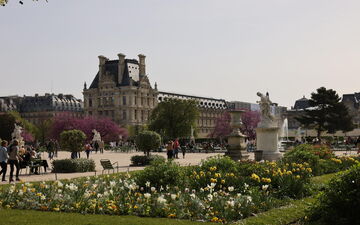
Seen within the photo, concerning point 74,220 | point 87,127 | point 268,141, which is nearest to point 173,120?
point 87,127

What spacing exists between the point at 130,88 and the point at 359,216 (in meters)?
105

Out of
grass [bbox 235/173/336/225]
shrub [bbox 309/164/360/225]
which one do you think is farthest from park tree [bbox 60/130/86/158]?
shrub [bbox 309/164/360/225]

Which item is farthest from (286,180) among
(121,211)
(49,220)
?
(49,220)

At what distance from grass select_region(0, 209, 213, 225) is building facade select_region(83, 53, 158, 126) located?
101606 mm

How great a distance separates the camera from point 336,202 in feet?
28.5

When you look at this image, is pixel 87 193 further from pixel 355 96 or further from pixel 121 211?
pixel 355 96

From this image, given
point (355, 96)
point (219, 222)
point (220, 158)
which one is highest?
point (355, 96)

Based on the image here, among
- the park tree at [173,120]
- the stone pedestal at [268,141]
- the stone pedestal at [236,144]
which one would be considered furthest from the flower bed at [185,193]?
the park tree at [173,120]

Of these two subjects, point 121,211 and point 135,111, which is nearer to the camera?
point 121,211

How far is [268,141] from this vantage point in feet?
87.0

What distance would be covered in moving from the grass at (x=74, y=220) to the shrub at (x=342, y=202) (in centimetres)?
209

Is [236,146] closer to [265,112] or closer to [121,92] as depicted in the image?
[265,112]

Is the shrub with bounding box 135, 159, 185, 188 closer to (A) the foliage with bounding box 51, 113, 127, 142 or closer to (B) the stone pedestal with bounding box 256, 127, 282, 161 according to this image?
(B) the stone pedestal with bounding box 256, 127, 282, 161

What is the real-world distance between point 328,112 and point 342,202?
61.3 m
